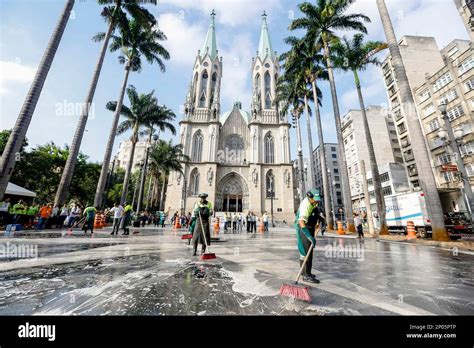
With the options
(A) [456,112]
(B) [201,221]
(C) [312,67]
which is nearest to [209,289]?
(B) [201,221]

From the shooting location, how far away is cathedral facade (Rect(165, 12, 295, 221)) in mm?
32219

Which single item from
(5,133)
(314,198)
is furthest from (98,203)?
(5,133)

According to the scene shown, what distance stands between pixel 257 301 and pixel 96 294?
185 centimetres

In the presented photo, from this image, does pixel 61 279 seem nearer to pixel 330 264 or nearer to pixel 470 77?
pixel 330 264

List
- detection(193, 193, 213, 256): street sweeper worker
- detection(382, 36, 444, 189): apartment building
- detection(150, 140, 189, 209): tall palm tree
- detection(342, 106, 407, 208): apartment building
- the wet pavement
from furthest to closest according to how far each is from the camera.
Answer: detection(342, 106, 407, 208): apartment building, detection(382, 36, 444, 189): apartment building, detection(150, 140, 189, 209): tall palm tree, detection(193, 193, 213, 256): street sweeper worker, the wet pavement

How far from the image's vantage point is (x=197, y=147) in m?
35.2

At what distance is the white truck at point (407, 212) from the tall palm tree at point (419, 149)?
6067 mm

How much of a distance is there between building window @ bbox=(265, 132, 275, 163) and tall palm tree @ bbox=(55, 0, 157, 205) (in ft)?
78.2

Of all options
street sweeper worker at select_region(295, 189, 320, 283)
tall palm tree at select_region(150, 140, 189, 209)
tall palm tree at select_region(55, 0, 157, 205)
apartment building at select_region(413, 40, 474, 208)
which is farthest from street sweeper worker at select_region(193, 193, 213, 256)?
apartment building at select_region(413, 40, 474, 208)

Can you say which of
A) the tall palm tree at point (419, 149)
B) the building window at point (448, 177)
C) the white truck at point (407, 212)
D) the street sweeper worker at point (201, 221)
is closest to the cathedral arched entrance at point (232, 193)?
the white truck at point (407, 212)

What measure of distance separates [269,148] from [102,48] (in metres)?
26.7

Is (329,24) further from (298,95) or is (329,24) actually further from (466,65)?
(466,65)

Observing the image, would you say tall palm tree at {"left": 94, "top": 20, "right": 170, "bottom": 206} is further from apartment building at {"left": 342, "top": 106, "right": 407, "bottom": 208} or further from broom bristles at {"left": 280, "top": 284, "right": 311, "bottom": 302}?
apartment building at {"left": 342, "top": 106, "right": 407, "bottom": 208}

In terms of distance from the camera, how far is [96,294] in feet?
7.49
